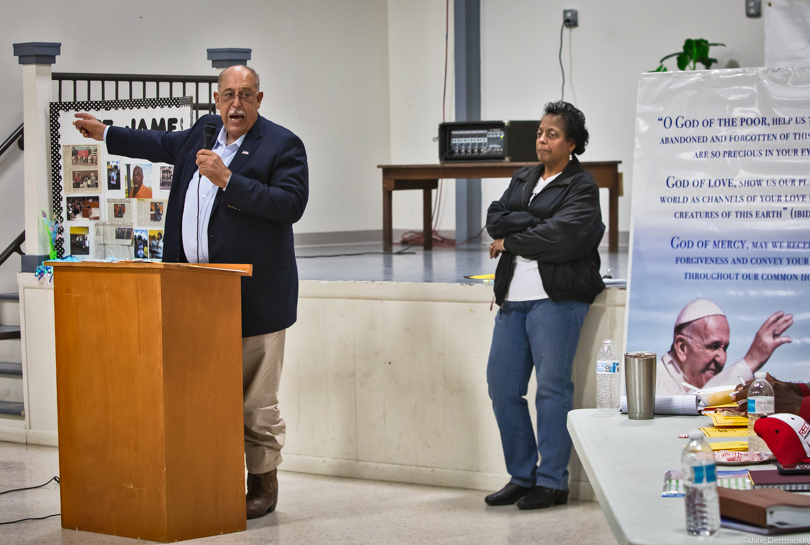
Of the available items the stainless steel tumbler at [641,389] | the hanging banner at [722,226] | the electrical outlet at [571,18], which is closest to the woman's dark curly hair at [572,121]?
the hanging banner at [722,226]

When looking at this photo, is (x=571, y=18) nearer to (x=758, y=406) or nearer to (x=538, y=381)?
(x=538, y=381)

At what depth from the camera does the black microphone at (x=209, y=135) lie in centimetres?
317

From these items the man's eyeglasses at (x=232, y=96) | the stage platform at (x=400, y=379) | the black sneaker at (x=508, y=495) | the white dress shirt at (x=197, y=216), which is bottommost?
the black sneaker at (x=508, y=495)

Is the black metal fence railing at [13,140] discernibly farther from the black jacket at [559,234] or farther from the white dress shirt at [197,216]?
the black jacket at [559,234]

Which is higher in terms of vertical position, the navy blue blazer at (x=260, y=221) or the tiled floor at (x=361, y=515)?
the navy blue blazer at (x=260, y=221)

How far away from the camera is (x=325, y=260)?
19.4ft

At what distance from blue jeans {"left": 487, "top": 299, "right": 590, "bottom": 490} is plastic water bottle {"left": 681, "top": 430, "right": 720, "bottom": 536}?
6.81 feet

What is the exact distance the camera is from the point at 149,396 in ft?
9.68

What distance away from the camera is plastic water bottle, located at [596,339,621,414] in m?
2.90

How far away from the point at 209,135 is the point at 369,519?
5.41ft

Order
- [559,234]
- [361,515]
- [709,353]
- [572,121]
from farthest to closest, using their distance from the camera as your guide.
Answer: [361,515] → [572,121] → [559,234] → [709,353]

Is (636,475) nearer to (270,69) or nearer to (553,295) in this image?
(553,295)

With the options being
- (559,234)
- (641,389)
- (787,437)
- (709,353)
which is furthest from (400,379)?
(787,437)

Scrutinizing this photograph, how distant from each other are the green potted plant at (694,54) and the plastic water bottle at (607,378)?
4419 mm
